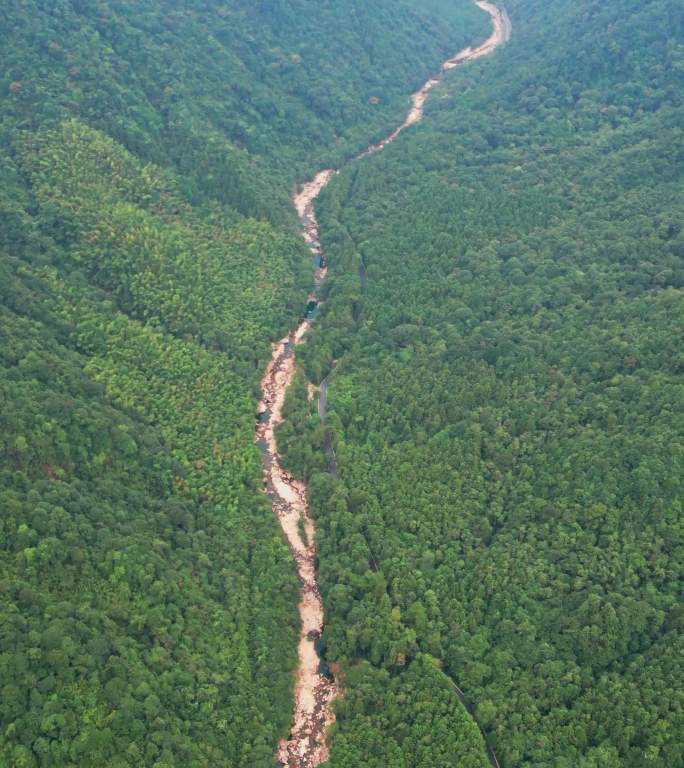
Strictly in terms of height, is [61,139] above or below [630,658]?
above

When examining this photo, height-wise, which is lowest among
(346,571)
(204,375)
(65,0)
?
(346,571)

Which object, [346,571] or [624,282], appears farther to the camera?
[624,282]

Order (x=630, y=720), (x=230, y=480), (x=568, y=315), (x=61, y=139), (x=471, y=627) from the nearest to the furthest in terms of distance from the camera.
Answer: (x=630, y=720) → (x=471, y=627) → (x=230, y=480) → (x=568, y=315) → (x=61, y=139)

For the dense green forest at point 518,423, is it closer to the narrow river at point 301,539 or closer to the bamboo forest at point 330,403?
the bamboo forest at point 330,403

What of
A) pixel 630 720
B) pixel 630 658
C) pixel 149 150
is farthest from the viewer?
pixel 149 150

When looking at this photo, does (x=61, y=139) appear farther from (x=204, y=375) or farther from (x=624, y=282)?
(x=624, y=282)

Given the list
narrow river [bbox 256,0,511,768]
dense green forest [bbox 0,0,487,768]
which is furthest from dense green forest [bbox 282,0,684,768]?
dense green forest [bbox 0,0,487,768]

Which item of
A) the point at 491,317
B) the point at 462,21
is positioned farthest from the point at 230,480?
the point at 462,21
